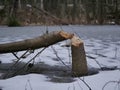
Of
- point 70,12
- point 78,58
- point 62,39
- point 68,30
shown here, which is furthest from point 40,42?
point 70,12

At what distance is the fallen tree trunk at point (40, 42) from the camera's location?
7.17m

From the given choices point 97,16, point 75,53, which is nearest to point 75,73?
point 75,53

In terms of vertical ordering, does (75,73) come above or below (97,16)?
above

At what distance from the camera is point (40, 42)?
23.8 feet

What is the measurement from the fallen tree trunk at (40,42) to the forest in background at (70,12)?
114ft

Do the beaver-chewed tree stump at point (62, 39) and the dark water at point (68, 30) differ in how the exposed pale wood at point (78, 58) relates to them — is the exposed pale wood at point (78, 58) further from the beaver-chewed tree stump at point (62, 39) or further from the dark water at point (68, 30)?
the dark water at point (68, 30)

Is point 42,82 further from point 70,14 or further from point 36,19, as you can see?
point 70,14

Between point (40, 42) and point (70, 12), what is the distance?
4538 centimetres

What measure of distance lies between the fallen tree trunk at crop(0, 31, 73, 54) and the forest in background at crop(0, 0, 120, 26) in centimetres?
3475

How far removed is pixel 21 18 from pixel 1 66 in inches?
1523

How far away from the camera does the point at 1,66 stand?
28.4ft

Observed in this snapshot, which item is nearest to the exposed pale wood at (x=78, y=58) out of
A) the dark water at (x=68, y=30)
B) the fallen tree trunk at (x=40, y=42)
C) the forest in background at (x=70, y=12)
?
the fallen tree trunk at (x=40, y=42)

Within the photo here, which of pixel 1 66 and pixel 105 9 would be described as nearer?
pixel 1 66

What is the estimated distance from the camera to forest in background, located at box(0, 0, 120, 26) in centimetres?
4484
